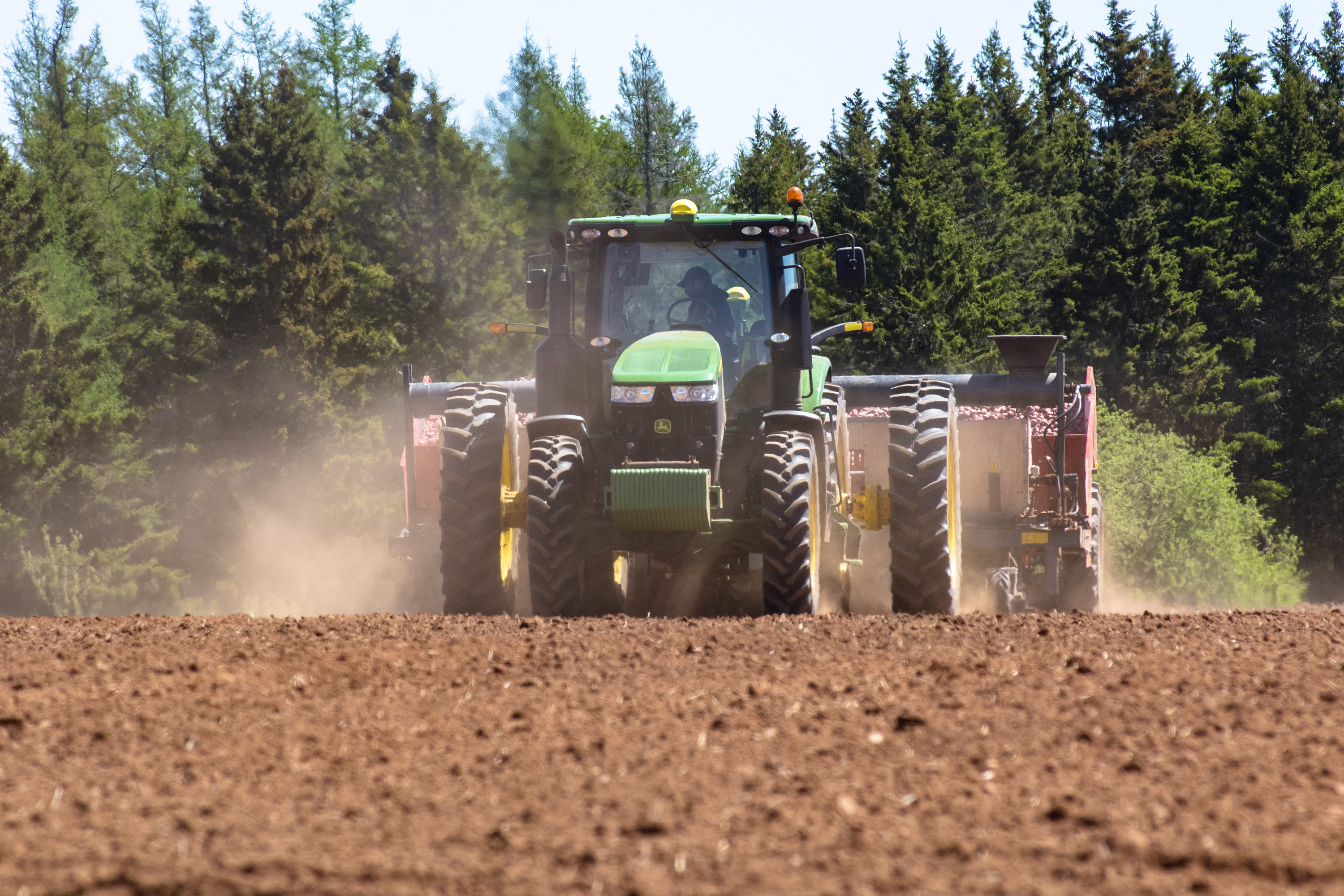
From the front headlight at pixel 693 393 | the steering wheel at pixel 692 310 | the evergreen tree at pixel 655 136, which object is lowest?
the front headlight at pixel 693 393

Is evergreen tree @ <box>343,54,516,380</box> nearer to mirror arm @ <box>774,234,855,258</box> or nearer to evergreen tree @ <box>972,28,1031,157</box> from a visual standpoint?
evergreen tree @ <box>972,28,1031,157</box>

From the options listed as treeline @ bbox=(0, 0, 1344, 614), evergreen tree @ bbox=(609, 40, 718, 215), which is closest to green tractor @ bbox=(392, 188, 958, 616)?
treeline @ bbox=(0, 0, 1344, 614)

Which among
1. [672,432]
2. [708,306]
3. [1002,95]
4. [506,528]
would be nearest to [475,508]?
[506,528]

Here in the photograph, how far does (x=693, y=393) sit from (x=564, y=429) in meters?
0.92

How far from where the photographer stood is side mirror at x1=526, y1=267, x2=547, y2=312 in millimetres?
9727

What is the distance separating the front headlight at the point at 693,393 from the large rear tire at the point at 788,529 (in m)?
0.48

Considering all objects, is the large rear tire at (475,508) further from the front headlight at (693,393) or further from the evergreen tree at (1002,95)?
the evergreen tree at (1002,95)

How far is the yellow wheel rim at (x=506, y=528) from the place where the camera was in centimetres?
914

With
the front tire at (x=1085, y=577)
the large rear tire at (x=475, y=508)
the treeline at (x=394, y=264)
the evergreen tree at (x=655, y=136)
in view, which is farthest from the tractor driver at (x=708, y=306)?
the evergreen tree at (x=655, y=136)

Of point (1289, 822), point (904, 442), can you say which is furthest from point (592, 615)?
point (1289, 822)

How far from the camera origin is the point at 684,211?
30.9 feet

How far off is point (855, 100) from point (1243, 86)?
16.8m

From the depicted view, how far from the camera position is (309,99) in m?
41.8

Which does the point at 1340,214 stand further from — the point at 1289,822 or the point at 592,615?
the point at 1289,822
